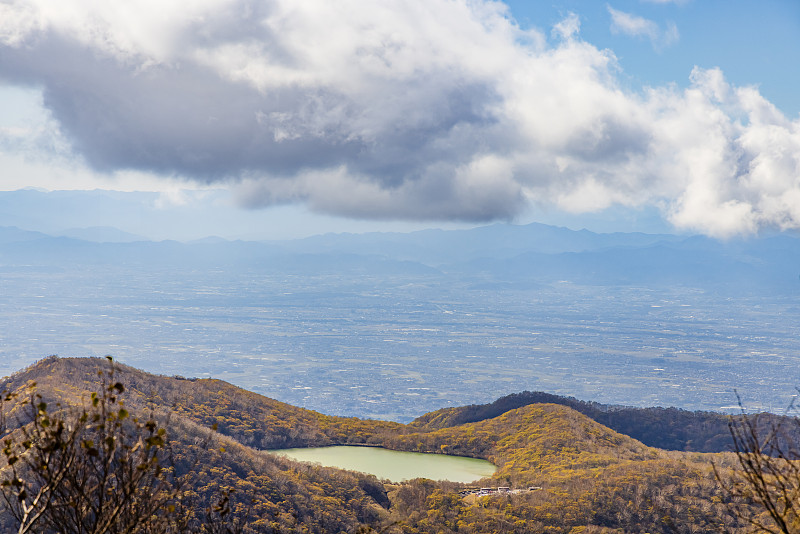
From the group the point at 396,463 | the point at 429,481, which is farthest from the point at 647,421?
the point at 429,481

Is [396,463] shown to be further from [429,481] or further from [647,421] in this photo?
[647,421]

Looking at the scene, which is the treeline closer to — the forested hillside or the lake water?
the forested hillside

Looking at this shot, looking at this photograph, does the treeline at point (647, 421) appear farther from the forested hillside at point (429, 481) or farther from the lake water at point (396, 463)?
the lake water at point (396, 463)

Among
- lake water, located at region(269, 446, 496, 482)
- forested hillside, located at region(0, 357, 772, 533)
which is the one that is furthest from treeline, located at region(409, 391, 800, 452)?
lake water, located at region(269, 446, 496, 482)

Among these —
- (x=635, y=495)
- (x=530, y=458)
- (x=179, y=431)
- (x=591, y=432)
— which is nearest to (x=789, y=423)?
(x=591, y=432)

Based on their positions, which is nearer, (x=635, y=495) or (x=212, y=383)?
(x=635, y=495)

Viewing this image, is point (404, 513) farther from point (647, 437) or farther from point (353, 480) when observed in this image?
point (647, 437)

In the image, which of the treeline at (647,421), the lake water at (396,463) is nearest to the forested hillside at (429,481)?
the lake water at (396,463)
